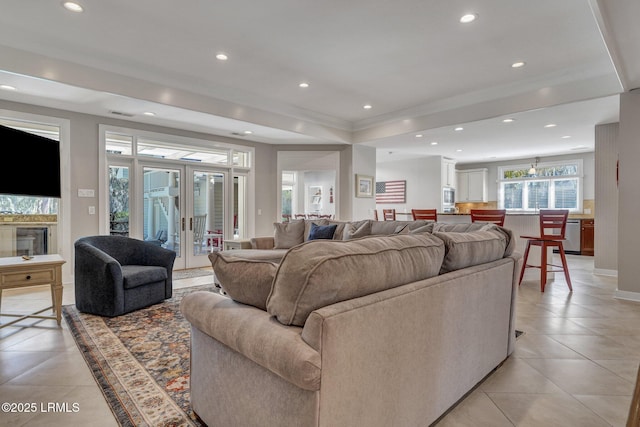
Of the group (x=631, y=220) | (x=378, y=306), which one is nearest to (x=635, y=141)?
(x=631, y=220)

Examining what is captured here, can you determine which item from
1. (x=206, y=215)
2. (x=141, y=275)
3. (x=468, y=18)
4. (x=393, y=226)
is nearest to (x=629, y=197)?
(x=393, y=226)

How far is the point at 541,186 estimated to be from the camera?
31.0ft

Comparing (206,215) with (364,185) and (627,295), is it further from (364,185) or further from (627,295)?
(627,295)

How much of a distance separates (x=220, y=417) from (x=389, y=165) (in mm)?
9387

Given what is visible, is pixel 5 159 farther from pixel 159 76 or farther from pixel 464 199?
pixel 464 199

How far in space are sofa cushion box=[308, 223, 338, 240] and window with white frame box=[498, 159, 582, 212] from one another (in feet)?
23.5

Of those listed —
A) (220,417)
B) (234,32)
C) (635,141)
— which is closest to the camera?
(220,417)

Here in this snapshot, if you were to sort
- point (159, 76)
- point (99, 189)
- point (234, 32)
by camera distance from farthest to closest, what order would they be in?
point (99, 189), point (159, 76), point (234, 32)

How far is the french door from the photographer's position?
19.1 feet

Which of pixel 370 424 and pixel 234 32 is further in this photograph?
pixel 234 32

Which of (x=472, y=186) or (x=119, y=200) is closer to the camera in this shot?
(x=119, y=200)

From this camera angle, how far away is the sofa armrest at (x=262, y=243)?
5.03 m

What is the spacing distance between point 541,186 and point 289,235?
8.03m

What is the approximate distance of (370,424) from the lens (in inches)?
48.7
